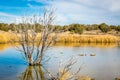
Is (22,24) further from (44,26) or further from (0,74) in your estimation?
(0,74)

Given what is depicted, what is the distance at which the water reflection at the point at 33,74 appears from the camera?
17.9 meters

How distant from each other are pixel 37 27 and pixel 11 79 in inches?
284

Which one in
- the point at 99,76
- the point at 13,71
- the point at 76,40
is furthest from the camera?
the point at 76,40

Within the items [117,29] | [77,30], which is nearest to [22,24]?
[77,30]

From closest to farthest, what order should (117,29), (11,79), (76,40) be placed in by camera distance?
(11,79) < (76,40) < (117,29)

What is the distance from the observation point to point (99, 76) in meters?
18.5

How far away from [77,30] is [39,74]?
7850 cm

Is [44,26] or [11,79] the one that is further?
[44,26]

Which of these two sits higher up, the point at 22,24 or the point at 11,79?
the point at 22,24

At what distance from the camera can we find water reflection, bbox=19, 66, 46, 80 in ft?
58.7

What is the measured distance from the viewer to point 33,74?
63.9 feet

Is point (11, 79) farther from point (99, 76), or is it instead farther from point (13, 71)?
point (99, 76)

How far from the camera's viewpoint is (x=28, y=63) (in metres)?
23.5

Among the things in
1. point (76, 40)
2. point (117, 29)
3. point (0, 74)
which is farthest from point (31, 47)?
point (117, 29)
